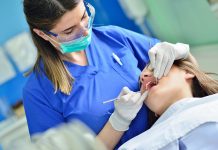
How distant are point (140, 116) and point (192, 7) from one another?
3.18ft

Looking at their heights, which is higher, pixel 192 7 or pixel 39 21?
pixel 39 21

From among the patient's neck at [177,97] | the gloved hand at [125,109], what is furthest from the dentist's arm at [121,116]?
the patient's neck at [177,97]

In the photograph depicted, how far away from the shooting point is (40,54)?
141cm

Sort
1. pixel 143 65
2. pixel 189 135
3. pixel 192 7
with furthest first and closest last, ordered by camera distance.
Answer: pixel 192 7 → pixel 143 65 → pixel 189 135

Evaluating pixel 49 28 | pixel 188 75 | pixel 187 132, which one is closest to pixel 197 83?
pixel 188 75

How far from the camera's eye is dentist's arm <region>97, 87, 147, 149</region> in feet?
4.12

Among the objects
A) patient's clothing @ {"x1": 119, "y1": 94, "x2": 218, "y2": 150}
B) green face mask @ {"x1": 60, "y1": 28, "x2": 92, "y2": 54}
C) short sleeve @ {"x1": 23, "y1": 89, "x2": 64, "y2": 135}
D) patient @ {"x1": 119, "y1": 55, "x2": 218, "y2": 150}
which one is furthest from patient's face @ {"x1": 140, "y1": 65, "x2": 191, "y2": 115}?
short sleeve @ {"x1": 23, "y1": 89, "x2": 64, "y2": 135}

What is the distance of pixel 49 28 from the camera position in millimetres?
1299

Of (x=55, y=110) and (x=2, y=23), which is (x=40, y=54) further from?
(x=2, y=23)

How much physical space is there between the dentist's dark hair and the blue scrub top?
3 cm

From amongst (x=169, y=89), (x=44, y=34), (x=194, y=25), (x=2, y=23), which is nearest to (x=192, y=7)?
(x=194, y=25)

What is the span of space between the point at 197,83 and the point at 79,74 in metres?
0.53

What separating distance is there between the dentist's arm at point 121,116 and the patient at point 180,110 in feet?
0.23

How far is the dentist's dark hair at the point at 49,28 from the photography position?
1.23 metres
